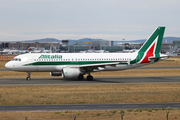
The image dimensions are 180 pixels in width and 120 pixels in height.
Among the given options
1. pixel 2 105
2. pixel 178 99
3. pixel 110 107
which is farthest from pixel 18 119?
pixel 178 99

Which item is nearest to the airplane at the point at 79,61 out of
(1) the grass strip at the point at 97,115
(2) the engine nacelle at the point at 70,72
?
(2) the engine nacelle at the point at 70,72

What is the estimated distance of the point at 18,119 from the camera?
62.8 ft

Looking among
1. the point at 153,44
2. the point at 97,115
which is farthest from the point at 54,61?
the point at 97,115

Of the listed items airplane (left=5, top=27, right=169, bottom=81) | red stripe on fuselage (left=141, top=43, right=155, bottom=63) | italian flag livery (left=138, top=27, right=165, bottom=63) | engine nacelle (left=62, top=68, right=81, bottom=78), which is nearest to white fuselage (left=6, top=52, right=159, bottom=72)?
airplane (left=5, top=27, right=169, bottom=81)

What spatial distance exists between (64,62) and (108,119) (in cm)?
2841

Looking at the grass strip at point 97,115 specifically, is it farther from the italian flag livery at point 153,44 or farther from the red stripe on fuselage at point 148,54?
the italian flag livery at point 153,44

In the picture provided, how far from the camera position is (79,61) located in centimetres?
4738

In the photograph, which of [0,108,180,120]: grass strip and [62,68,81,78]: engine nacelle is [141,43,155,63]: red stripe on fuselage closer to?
[62,68,81,78]: engine nacelle

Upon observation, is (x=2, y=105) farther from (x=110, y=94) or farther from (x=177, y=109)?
(x=177, y=109)

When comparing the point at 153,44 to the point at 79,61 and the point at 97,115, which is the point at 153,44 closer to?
the point at 79,61

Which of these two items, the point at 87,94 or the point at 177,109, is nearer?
the point at 177,109

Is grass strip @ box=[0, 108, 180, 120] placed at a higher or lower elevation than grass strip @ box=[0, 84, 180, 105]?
higher

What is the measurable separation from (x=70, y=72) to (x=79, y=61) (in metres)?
5.03

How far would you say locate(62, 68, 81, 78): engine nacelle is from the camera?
42.8 metres
